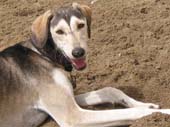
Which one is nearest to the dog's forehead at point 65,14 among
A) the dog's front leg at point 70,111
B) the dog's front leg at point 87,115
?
the dog's front leg at point 70,111

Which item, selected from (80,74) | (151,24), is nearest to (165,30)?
(151,24)

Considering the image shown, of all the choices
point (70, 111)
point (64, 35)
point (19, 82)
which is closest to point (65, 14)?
point (64, 35)

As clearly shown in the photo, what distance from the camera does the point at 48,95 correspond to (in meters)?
5.24

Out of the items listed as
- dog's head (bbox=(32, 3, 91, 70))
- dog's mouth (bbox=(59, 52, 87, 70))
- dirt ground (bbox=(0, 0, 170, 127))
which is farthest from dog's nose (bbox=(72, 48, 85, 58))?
dirt ground (bbox=(0, 0, 170, 127))

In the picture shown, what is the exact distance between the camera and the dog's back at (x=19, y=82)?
5238mm

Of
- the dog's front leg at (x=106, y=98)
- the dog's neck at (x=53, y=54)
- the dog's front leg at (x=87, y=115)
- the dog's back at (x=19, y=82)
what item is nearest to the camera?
the dog's front leg at (x=87, y=115)

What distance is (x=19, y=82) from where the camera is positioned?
5297mm

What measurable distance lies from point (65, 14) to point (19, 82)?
0.78m

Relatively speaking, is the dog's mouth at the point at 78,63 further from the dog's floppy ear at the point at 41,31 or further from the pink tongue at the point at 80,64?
the dog's floppy ear at the point at 41,31

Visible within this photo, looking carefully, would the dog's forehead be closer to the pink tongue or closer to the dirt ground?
the pink tongue

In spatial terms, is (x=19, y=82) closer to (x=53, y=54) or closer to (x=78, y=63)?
(x=53, y=54)

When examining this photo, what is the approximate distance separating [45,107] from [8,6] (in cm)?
309

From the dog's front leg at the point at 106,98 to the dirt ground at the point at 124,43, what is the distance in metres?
0.24

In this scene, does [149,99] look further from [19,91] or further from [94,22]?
[94,22]
